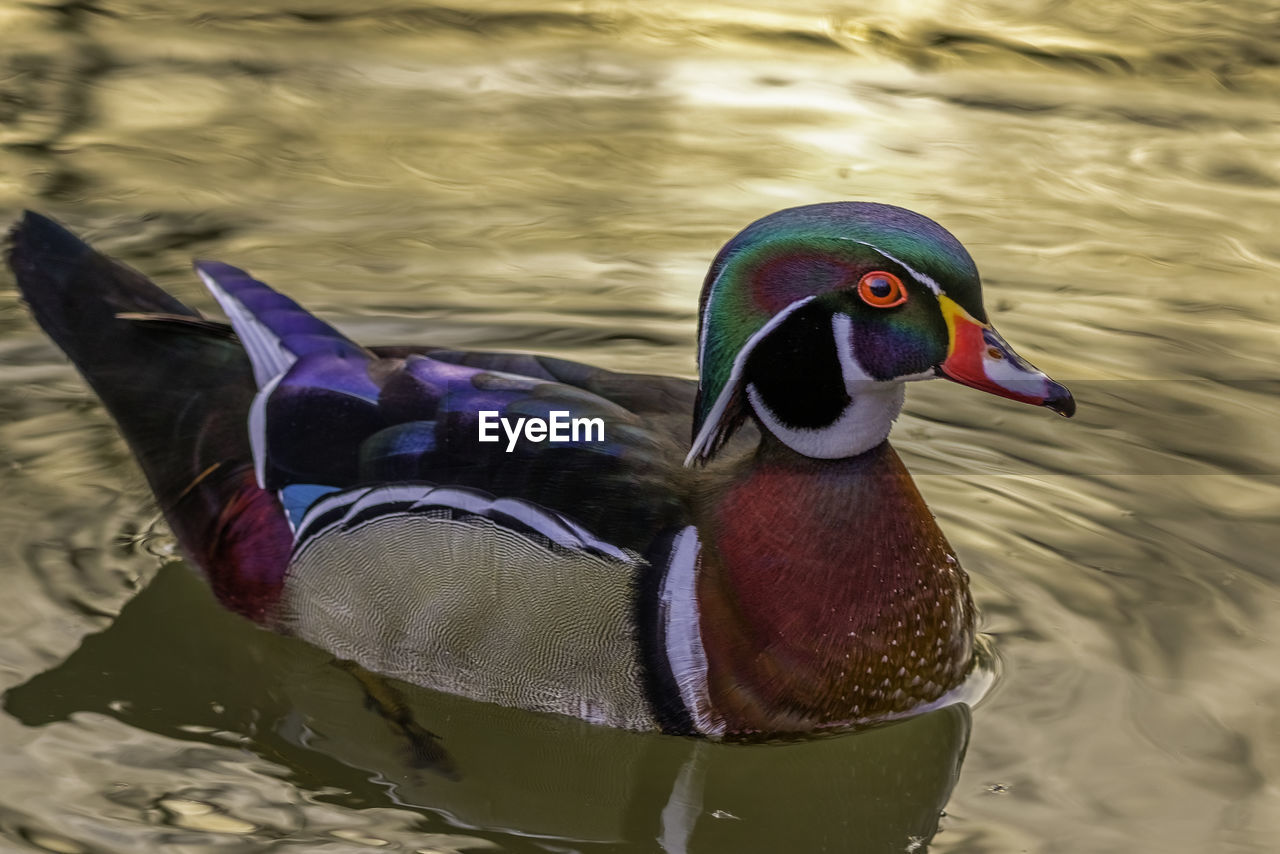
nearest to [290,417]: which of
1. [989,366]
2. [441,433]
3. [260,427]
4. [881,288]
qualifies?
[260,427]

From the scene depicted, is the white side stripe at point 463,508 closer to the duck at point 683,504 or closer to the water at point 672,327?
the duck at point 683,504

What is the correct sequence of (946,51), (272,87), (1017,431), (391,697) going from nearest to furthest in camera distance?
(391,697) → (1017,431) → (272,87) → (946,51)

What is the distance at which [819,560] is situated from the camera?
399cm

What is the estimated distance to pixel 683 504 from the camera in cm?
399

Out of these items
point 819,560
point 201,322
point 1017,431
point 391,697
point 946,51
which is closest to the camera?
point 819,560

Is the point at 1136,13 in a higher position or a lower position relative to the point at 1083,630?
higher

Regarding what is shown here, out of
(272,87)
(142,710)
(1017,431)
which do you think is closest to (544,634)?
(142,710)

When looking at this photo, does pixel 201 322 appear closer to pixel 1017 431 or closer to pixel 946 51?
pixel 1017 431

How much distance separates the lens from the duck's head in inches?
148

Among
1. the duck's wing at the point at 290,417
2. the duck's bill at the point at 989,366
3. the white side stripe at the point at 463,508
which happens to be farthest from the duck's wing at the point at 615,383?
the duck's bill at the point at 989,366

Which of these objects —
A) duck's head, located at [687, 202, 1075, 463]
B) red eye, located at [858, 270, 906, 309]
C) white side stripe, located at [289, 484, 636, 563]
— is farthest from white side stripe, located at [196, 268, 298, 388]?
red eye, located at [858, 270, 906, 309]

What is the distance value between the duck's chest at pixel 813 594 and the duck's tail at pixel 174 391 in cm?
115

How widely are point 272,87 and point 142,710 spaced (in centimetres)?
505

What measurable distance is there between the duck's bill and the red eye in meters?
0.10
